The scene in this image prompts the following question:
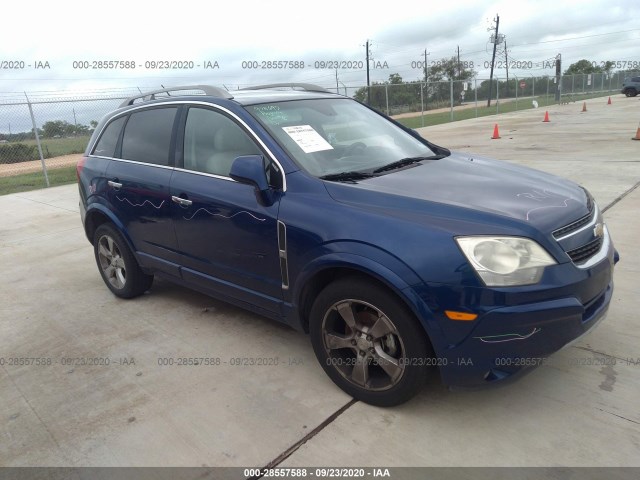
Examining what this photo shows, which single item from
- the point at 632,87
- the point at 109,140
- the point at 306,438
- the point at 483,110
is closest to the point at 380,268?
the point at 306,438

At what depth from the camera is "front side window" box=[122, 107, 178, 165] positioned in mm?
3893

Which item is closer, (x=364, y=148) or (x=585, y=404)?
(x=585, y=404)

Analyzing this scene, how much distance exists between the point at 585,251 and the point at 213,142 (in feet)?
7.99

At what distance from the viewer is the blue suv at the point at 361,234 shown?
7.79ft

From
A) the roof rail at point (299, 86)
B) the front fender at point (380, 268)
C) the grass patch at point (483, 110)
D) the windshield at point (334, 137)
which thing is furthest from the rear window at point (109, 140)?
the grass patch at point (483, 110)

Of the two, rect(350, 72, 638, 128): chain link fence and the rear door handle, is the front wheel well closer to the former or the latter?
the rear door handle

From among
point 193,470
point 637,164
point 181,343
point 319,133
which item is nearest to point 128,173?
point 181,343

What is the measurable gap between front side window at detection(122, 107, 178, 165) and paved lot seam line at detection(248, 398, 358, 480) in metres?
2.23

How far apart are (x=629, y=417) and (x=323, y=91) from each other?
316cm

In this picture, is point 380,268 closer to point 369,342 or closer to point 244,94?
point 369,342

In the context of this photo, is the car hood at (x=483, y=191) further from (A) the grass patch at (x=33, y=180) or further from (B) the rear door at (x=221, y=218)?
(A) the grass patch at (x=33, y=180)

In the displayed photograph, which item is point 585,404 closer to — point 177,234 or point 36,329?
point 177,234

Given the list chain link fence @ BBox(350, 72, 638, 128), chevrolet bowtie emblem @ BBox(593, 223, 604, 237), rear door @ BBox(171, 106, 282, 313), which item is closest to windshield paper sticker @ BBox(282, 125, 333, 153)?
rear door @ BBox(171, 106, 282, 313)

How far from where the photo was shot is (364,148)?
3508 mm
